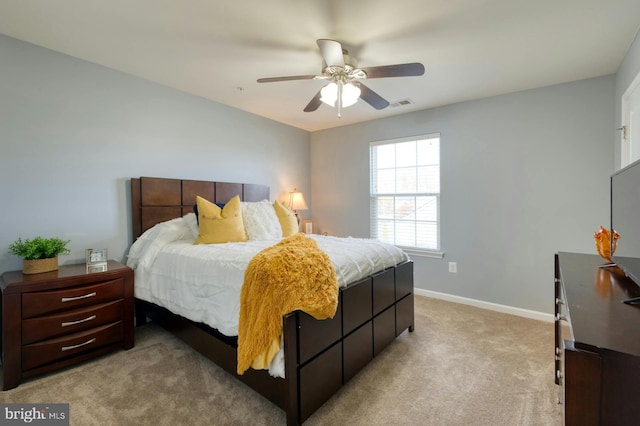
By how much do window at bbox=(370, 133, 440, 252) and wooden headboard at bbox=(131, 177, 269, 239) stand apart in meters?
2.06

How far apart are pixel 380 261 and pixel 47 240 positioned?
8.26 ft

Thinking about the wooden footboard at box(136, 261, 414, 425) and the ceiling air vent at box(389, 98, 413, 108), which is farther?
the ceiling air vent at box(389, 98, 413, 108)

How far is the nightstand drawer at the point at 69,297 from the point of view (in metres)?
1.89

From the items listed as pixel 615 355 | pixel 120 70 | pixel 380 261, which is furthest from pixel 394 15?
pixel 120 70

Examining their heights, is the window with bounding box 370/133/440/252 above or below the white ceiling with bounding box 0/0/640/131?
below

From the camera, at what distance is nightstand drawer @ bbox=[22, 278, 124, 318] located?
189 centimetres

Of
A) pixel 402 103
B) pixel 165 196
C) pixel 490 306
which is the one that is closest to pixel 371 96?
pixel 402 103

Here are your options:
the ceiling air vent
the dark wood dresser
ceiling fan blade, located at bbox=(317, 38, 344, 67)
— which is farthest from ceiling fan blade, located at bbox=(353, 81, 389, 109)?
the dark wood dresser

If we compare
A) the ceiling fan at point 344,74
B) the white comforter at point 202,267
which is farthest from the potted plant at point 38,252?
the ceiling fan at point 344,74

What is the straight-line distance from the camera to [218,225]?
8.64ft

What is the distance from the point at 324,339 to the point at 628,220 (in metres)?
1.59

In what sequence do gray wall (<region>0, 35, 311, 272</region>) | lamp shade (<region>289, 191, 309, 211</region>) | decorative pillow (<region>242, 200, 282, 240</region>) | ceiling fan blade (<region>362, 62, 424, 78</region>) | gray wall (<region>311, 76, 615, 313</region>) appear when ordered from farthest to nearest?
lamp shade (<region>289, 191, 309, 211</region>)
decorative pillow (<region>242, 200, 282, 240</region>)
gray wall (<region>311, 76, 615, 313</region>)
gray wall (<region>0, 35, 311, 272</region>)
ceiling fan blade (<region>362, 62, 424, 78</region>)

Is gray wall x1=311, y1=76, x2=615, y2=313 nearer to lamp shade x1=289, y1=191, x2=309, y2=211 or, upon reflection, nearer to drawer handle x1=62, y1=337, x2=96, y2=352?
lamp shade x1=289, y1=191, x2=309, y2=211

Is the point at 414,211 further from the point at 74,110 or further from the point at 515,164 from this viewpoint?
the point at 74,110
